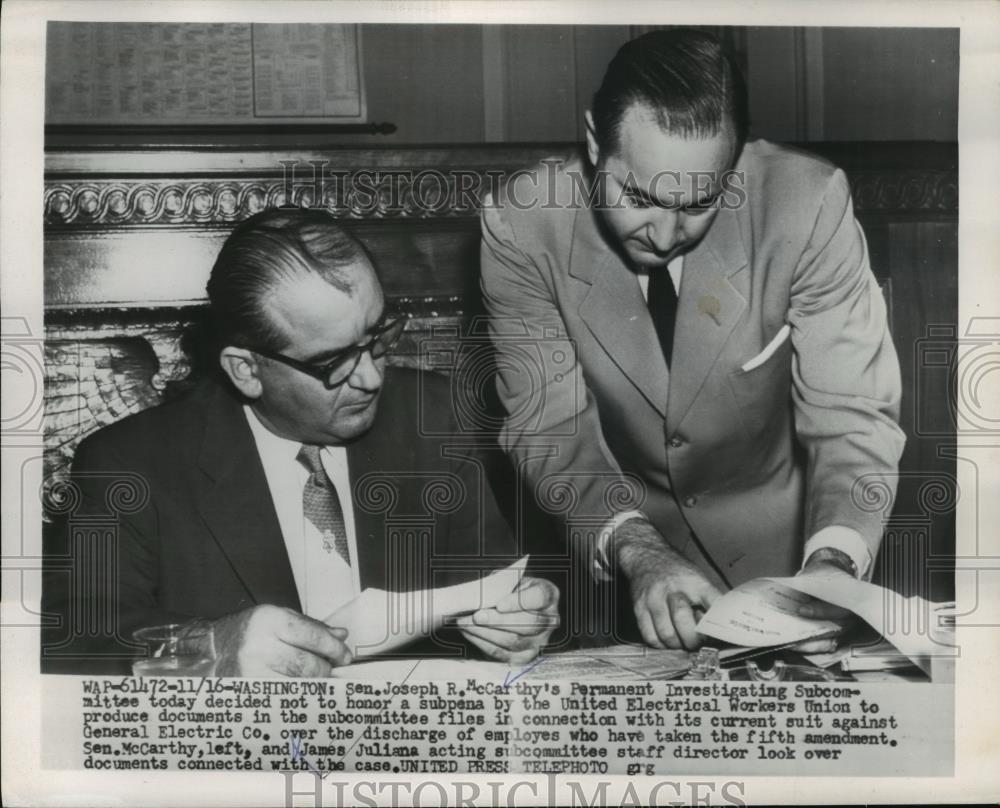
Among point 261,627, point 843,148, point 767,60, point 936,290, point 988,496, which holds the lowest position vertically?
point 261,627

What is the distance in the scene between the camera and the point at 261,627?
10.7ft

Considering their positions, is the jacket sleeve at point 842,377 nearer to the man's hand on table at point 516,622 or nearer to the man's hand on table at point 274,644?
the man's hand on table at point 516,622

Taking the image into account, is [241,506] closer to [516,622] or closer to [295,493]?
[295,493]

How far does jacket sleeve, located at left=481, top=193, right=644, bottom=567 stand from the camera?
3.27 m

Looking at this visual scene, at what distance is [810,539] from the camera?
3275mm

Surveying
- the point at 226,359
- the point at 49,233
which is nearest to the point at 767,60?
the point at 226,359

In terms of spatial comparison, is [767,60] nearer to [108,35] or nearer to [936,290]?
[936,290]

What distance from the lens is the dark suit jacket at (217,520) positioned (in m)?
3.27

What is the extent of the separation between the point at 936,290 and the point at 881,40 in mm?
766

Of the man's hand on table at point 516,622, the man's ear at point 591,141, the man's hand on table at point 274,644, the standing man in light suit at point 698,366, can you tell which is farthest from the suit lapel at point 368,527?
the man's ear at point 591,141

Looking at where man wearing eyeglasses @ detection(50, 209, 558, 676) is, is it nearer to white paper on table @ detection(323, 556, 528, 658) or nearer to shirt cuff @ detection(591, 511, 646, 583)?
white paper on table @ detection(323, 556, 528, 658)

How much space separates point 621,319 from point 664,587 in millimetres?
805

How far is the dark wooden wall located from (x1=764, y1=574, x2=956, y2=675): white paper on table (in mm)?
63
